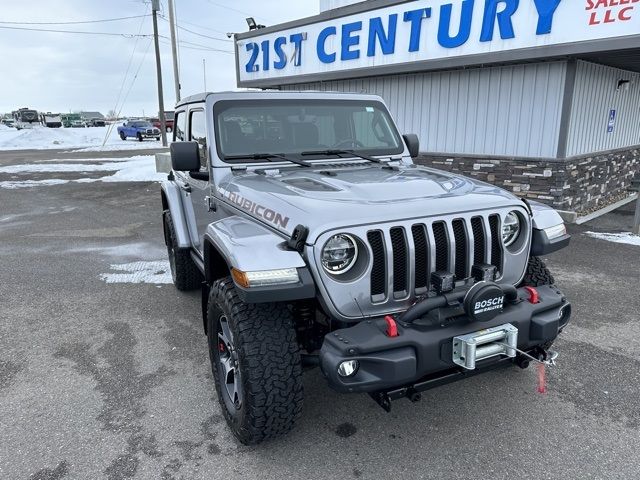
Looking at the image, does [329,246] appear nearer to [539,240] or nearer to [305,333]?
[305,333]

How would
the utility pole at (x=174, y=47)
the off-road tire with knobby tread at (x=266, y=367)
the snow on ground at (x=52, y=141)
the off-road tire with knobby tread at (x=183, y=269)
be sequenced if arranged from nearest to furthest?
1. the off-road tire with knobby tread at (x=266, y=367)
2. the off-road tire with knobby tread at (x=183, y=269)
3. the utility pole at (x=174, y=47)
4. the snow on ground at (x=52, y=141)

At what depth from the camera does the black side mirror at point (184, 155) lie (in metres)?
3.37

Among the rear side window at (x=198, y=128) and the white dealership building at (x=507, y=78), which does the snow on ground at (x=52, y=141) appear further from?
the rear side window at (x=198, y=128)

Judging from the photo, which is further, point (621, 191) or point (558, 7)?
point (621, 191)

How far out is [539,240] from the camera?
9.65 ft

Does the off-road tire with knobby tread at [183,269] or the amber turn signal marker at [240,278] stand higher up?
the amber turn signal marker at [240,278]

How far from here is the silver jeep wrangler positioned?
2.28 metres

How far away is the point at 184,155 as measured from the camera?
11.1 ft

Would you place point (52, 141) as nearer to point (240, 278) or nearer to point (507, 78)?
point (507, 78)

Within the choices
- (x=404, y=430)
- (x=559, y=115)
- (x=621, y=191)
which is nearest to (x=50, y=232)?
(x=404, y=430)

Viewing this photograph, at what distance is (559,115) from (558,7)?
1.60 meters

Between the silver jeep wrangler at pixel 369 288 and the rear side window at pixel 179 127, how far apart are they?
1.59 metres

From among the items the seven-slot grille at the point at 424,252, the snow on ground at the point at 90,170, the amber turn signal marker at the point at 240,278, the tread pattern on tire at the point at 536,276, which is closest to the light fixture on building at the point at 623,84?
the tread pattern on tire at the point at 536,276

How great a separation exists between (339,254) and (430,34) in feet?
24.4
